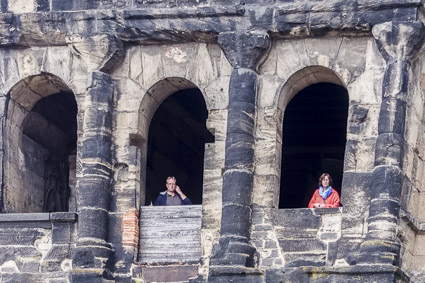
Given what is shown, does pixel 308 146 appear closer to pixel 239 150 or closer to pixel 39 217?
pixel 239 150

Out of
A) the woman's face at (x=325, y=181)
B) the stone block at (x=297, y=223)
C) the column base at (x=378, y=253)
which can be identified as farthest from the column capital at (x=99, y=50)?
the column base at (x=378, y=253)

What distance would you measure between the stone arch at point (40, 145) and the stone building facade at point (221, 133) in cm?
6

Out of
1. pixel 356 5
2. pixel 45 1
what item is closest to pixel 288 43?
pixel 356 5

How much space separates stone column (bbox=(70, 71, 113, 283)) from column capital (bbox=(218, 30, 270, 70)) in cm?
187

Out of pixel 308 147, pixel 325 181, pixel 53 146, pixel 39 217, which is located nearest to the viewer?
pixel 325 181

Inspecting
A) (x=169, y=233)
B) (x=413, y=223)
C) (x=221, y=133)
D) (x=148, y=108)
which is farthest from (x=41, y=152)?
(x=413, y=223)

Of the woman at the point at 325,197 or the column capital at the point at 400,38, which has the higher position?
the column capital at the point at 400,38

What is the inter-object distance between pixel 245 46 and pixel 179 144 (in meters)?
5.52

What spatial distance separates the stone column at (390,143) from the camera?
33812 mm

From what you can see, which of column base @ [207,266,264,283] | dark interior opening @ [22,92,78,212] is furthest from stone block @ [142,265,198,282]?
dark interior opening @ [22,92,78,212]

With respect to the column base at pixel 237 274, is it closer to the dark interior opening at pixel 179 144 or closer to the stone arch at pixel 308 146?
the dark interior opening at pixel 179 144

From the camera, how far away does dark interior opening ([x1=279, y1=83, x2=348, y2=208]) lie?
39656mm

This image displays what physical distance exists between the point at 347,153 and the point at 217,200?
1976 mm

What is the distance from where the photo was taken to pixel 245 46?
34969mm
